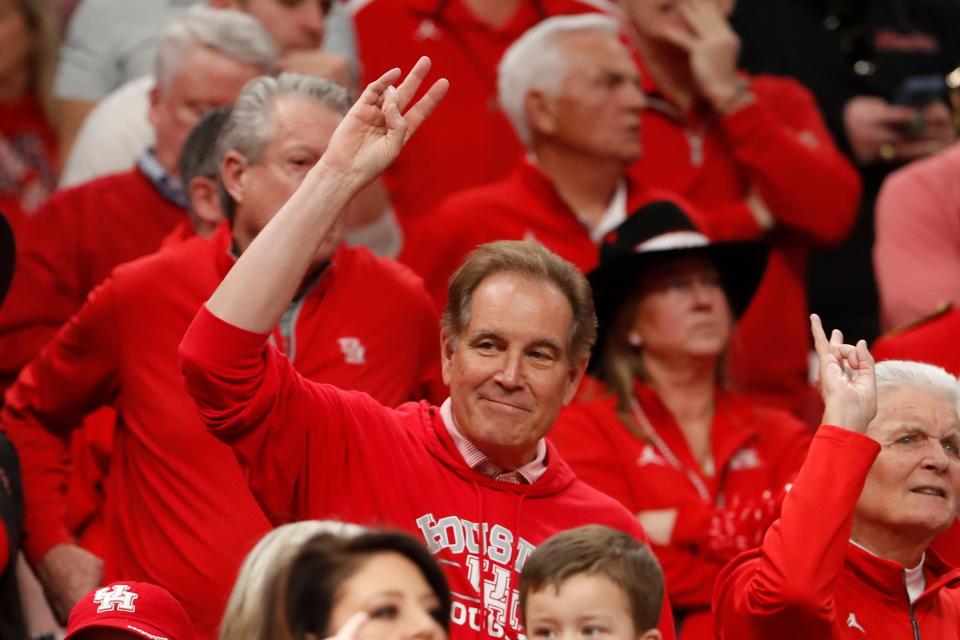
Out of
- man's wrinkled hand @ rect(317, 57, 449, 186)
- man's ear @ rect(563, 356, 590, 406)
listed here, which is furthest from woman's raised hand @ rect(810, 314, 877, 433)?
man's wrinkled hand @ rect(317, 57, 449, 186)

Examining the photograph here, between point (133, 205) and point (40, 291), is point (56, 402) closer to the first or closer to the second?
point (40, 291)

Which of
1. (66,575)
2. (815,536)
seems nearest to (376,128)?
(815,536)

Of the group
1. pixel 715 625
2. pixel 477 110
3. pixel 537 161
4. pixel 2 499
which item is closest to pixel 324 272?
pixel 2 499

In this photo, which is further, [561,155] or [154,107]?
[561,155]

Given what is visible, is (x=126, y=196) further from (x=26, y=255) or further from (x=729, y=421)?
(x=729, y=421)

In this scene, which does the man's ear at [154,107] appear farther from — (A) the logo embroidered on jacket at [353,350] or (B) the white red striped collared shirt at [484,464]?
(B) the white red striped collared shirt at [484,464]

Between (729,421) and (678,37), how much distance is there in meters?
1.69

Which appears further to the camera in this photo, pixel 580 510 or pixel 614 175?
pixel 614 175

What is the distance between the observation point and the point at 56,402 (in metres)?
4.61

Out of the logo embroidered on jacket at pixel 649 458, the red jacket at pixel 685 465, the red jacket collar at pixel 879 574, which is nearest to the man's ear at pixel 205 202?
the red jacket at pixel 685 465

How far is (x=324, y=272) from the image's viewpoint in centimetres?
460

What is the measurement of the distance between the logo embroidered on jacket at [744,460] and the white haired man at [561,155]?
82 centimetres

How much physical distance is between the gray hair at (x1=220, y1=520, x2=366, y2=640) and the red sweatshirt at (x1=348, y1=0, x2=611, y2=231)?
3.44 metres

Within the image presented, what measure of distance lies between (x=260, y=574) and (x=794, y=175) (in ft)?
12.2
